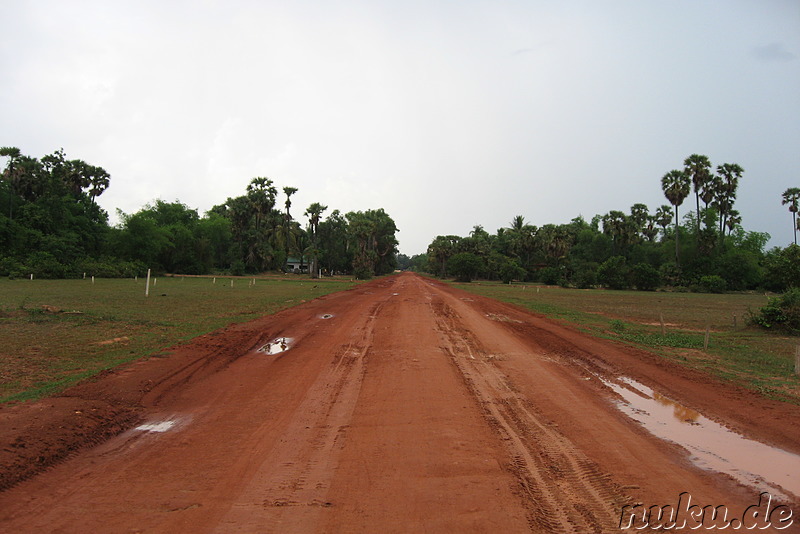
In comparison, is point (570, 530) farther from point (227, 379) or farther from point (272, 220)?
point (272, 220)

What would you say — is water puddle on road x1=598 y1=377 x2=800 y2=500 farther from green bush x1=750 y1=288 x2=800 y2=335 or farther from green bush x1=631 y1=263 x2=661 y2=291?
green bush x1=631 y1=263 x2=661 y2=291

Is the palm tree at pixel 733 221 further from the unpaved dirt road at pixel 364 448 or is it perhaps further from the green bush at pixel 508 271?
the unpaved dirt road at pixel 364 448

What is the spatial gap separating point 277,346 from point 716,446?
9415 mm

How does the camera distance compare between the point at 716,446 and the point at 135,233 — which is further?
the point at 135,233

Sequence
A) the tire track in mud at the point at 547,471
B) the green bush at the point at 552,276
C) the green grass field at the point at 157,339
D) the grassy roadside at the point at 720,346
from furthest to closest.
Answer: the green bush at the point at 552,276
the grassy roadside at the point at 720,346
the green grass field at the point at 157,339
the tire track in mud at the point at 547,471

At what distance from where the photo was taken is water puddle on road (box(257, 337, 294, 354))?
10578 mm

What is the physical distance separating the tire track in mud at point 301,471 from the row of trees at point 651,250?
187 feet

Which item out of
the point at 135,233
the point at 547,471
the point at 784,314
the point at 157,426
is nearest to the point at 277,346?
the point at 157,426

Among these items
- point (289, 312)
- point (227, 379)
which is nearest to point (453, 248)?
point (289, 312)

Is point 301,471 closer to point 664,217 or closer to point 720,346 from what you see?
point 720,346

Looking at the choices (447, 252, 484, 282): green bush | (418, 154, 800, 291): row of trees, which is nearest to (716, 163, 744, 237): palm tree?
(418, 154, 800, 291): row of trees

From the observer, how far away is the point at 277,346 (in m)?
11.2

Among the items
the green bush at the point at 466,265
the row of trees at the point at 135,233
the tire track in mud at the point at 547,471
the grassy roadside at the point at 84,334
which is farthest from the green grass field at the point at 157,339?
the green bush at the point at 466,265

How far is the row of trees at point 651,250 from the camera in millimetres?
58438
